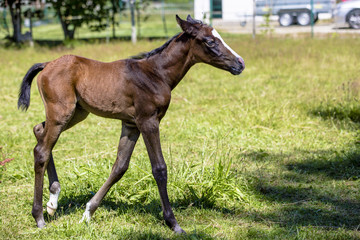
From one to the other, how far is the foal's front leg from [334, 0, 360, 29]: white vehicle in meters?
18.0

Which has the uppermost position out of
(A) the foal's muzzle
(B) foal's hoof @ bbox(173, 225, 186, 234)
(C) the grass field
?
(A) the foal's muzzle

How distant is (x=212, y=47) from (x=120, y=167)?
4.58 ft

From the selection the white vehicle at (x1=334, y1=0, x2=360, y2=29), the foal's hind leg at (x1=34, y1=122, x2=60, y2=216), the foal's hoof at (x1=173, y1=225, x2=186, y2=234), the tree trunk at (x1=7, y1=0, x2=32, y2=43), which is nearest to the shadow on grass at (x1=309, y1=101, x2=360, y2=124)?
the foal's hoof at (x1=173, y1=225, x2=186, y2=234)

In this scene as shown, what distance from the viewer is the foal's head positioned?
420 cm

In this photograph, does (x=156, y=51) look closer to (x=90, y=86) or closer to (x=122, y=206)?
(x=90, y=86)

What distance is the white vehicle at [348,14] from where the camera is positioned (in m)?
20.1

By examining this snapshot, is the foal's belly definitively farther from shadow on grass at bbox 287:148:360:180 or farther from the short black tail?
shadow on grass at bbox 287:148:360:180

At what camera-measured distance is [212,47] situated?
166 inches

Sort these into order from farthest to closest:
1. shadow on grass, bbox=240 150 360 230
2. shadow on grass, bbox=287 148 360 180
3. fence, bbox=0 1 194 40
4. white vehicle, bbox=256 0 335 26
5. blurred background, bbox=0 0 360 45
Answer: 1. fence, bbox=0 1 194 40
2. white vehicle, bbox=256 0 335 26
3. blurred background, bbox=0 0 360 45
4. shadow on grass, bbox=287 148 360 180
5. shadow on grass, bbox=240 150 360 230

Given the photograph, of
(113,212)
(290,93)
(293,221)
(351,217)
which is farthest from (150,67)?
(290,93)

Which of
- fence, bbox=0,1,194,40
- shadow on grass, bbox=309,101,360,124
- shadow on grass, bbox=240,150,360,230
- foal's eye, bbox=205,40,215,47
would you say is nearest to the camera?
foal's eye, bbox=205,40,215,47

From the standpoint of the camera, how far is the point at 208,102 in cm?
966

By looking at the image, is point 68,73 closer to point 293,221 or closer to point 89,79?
point 89,79

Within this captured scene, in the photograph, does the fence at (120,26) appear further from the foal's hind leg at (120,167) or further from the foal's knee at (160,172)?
the foal's knee at (160,172)
